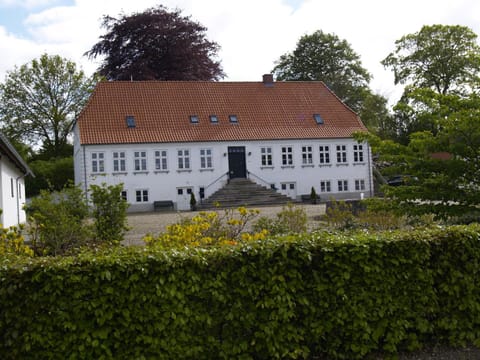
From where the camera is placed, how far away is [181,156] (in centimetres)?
3738

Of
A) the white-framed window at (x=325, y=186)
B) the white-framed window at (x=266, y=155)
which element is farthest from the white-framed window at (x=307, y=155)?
the white-framed window at (x=266, y=155)

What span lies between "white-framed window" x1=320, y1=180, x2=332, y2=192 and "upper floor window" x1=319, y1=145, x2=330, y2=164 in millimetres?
1404

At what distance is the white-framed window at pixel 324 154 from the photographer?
40.0 meters

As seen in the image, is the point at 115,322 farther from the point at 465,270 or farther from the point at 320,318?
the point at 465,270

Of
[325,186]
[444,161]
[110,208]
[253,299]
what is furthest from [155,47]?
[253,299]

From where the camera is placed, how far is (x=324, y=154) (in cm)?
4006

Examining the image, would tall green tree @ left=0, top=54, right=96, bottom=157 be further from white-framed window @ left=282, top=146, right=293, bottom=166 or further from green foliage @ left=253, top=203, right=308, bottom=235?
green foliage @ left=253, top=203, right=308, bottom=235

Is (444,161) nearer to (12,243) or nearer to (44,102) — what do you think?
(12,243)

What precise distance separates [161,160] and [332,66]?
26885 millimetres

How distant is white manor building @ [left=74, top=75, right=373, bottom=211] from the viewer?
120 feet

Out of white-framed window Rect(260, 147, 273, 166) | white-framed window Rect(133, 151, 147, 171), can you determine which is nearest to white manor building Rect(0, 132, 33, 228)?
white-framed window Rect(133, 151, 147, 171)

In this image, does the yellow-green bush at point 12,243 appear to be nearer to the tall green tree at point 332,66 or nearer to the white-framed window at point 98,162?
the white-framed window at point 98,162

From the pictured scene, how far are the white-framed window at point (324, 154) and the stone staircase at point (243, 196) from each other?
473 cm

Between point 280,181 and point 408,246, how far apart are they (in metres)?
33.5
